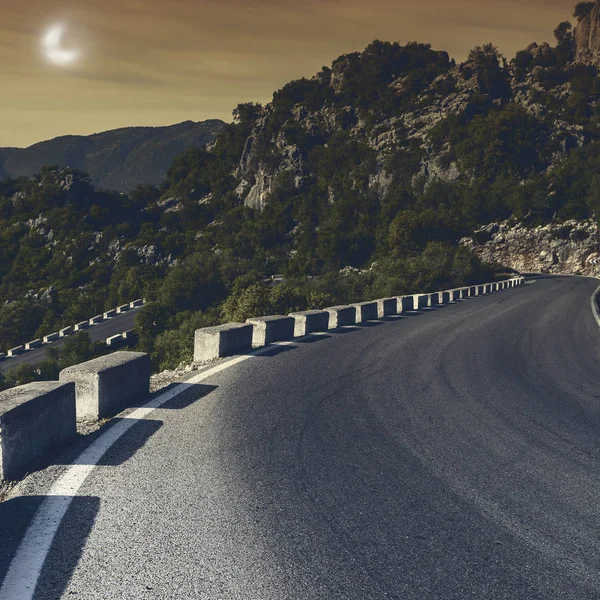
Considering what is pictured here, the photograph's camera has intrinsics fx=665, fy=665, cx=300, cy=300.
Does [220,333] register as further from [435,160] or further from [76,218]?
[76,218]

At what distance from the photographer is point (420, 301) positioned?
26.2 m

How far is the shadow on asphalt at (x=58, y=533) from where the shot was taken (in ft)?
11.9

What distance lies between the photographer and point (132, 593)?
11.3 ft

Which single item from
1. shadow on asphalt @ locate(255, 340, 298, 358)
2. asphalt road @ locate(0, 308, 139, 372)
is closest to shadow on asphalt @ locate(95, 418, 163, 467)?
shadow on asphalt @ locate(255, 340, 298, 358)

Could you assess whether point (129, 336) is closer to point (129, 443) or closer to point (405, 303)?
point (405, 303)

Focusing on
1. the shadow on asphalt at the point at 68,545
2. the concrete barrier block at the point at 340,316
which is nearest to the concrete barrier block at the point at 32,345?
the concrete barrier block at the point at 340,316

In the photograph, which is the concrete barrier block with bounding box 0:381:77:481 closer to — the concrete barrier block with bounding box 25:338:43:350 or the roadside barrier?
the roadside barrier

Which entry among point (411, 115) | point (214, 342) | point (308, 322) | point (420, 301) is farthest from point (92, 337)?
point (411, 115)

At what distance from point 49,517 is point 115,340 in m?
60.2

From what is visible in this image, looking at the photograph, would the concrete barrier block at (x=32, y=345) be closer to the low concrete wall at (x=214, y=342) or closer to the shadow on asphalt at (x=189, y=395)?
the low concrete wall at (x=214, y=342)

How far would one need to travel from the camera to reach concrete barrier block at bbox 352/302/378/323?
18344 millimetres

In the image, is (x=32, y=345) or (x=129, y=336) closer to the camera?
(x=129, y=336)

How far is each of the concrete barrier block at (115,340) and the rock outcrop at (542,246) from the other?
2353 inches

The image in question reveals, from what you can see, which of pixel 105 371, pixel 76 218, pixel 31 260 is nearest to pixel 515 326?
pixel 105 371
